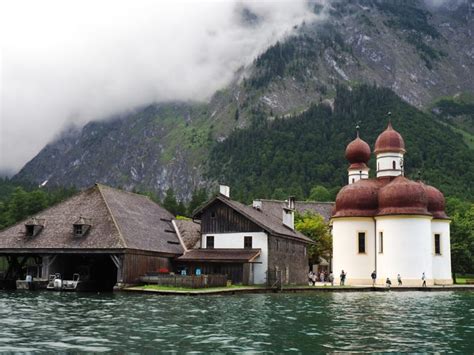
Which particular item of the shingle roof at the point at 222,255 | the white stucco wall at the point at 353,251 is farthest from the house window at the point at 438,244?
the shingle roof at the point at 222,255

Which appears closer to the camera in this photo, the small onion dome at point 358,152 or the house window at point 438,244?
the house window at point 438,244

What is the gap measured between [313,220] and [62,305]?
58.2 meters

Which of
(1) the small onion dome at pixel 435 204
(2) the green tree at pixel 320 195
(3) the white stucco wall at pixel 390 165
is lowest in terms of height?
(1) the small onion dome at pixel 435 204

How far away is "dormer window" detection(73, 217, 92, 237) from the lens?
177 ft

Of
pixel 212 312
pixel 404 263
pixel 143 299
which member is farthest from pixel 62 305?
pixel 404 263

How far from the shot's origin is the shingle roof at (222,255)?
5781cm

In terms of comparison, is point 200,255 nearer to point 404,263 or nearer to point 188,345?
point 404,263

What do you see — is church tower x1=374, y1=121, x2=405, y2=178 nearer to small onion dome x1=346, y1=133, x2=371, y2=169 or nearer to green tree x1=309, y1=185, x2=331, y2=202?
small onion dome x1=346, y1=133, x2=371, y2=169

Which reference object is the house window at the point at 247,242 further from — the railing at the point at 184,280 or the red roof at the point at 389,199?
the red roof at the point at 389,199

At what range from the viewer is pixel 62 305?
3675 centimetres

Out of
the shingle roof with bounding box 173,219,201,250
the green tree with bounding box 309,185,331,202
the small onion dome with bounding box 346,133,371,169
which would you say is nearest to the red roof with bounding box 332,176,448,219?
the small onion dome with bounding box 346,133,371,169

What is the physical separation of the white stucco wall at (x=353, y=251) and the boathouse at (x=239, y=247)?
435 inches

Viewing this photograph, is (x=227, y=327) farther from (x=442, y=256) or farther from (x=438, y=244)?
(x=438, y=244)

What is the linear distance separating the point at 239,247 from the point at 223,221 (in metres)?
3.03
